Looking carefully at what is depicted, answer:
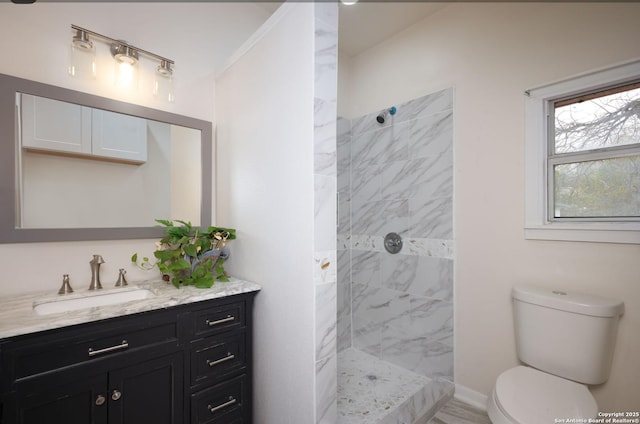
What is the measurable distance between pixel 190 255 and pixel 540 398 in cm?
185

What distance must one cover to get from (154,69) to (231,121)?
1.74ft

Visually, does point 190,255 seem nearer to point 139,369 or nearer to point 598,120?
point 139,369

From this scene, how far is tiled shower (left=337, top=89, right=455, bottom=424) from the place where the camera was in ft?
6.66

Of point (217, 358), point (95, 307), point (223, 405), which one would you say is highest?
point (95, 307)

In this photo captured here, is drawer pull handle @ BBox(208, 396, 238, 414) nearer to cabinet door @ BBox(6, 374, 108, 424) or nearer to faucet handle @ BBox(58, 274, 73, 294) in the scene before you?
cabinet door @ BBox(6, 374, 108, 424)

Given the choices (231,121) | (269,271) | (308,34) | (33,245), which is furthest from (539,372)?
(33,245)

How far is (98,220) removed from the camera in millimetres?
1561

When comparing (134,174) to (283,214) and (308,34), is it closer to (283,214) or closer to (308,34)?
(283,214)

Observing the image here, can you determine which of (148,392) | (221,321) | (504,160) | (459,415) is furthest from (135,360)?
(504,160)

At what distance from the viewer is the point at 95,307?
1.19m

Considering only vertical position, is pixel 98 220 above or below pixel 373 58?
below

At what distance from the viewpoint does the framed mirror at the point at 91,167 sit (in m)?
1.36

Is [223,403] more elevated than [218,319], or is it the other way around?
[218,319]

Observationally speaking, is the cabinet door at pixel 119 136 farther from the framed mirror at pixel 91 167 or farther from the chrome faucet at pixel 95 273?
the chrome faucet at pixel 95 273
